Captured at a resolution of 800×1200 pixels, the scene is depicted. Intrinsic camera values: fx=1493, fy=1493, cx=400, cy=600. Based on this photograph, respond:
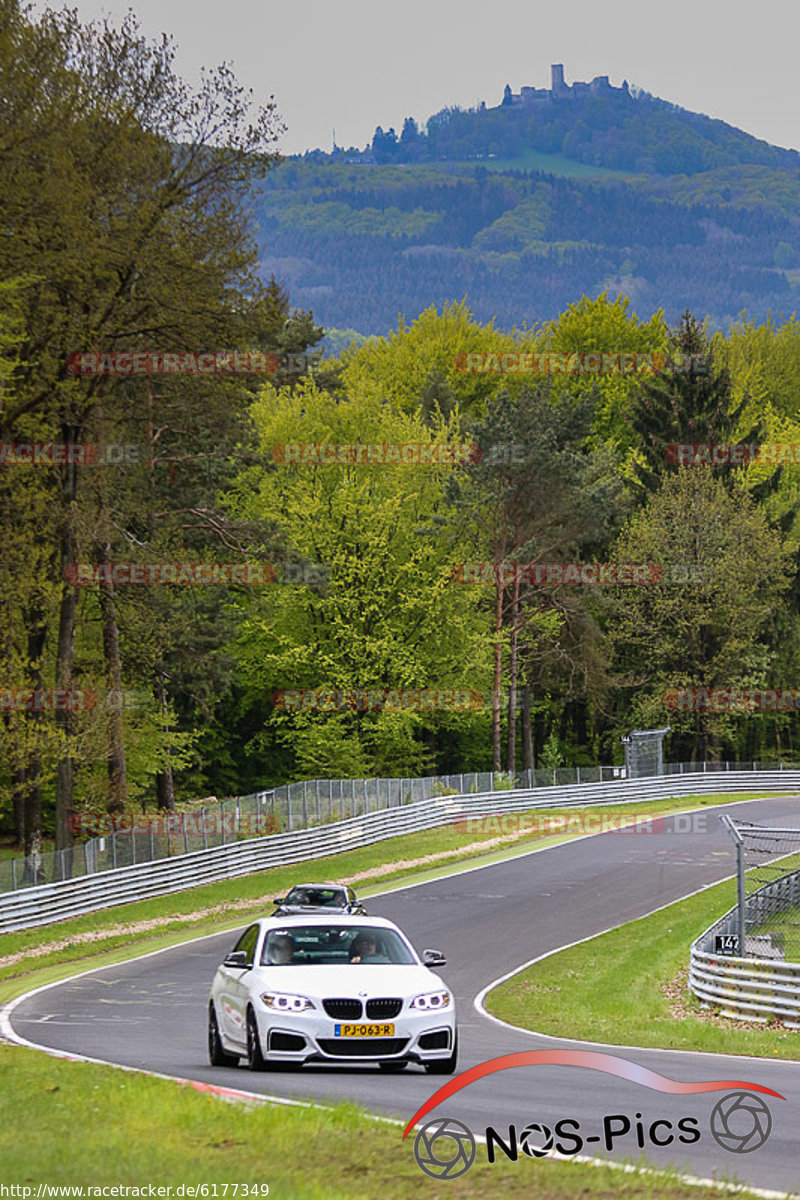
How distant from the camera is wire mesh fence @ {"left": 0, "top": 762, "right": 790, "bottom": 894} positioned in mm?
34250

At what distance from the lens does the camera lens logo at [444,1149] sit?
27.2ft

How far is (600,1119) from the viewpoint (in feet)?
34.2

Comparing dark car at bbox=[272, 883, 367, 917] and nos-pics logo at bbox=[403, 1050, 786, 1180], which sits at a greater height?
nos-pics logo at bbox=[403, 1050, 786, 1180]

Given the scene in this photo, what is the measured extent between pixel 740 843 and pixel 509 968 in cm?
650

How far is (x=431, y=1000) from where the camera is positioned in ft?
42.5

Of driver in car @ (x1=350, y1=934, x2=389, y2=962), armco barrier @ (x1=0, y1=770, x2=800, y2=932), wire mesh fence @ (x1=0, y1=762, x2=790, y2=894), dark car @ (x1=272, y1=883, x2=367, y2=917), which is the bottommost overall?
armco barrier @ (x1=0, y1=770, x2=800, y2=932)

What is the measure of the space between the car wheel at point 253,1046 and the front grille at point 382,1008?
1.01 metres

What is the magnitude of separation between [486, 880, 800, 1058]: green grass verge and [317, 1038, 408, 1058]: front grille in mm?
5750

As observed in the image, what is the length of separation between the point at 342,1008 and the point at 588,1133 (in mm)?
3407

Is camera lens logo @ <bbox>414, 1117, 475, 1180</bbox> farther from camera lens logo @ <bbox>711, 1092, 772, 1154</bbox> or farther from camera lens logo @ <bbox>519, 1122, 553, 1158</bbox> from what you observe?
camera lens logo @ <bbox>711, 1092, 772, 1154</bbox>
